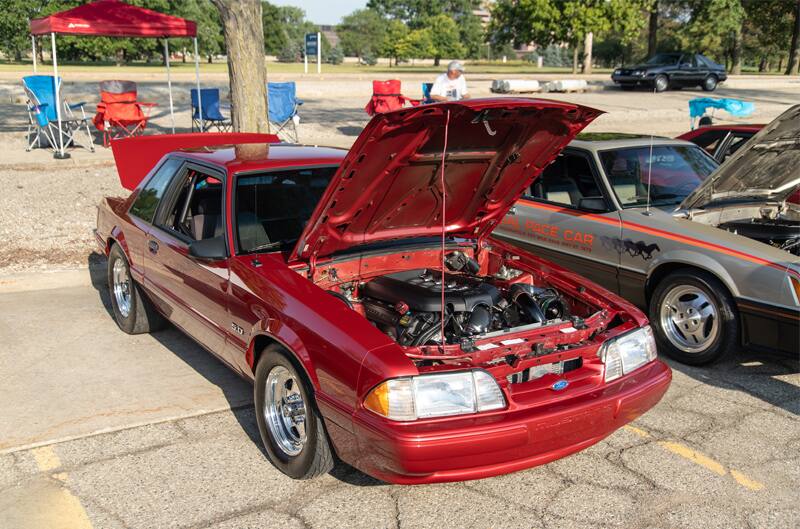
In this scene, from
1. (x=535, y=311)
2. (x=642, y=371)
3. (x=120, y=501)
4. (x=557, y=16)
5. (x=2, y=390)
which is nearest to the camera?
(x=120, y=501)

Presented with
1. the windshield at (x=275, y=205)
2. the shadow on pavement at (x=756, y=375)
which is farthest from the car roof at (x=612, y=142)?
the windshield at (x=275, y=205)

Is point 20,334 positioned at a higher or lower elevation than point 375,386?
lower

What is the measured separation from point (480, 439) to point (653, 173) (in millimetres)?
3984

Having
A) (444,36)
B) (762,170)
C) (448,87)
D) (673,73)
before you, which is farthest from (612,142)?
(444,36)

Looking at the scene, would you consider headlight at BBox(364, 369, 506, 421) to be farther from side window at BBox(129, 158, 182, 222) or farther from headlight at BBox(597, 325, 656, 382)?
side window at BBox(129, 158, 182, 222)

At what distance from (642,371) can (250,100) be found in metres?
7.71

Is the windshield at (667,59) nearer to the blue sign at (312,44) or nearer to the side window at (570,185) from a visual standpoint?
the blue sign at (312,44)

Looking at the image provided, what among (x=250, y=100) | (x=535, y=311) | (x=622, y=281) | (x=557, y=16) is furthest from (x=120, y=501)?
(x=557, y=16)

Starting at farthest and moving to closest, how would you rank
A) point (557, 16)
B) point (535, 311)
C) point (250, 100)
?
1. point (557, 16)
2. point (250, 100)
3. point (535, 311)

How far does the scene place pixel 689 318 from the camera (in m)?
5.36

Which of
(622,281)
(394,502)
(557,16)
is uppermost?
(557,16)

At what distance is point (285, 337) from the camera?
363cm

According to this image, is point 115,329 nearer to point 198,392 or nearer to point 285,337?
point 198,392

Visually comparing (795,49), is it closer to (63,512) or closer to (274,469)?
(274,469)
